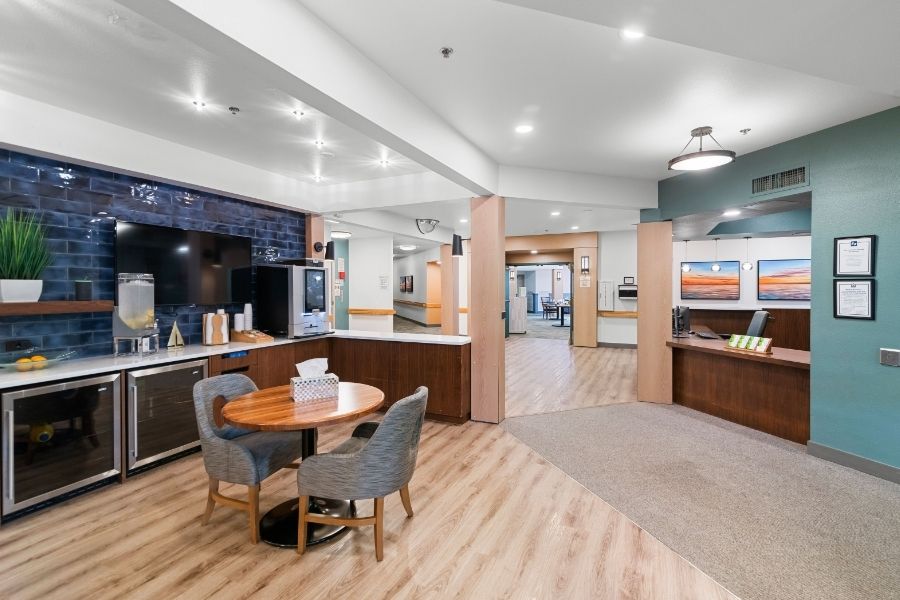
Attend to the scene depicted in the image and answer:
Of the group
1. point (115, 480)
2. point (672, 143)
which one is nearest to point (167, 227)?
point (115, 480)

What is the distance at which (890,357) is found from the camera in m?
3.22

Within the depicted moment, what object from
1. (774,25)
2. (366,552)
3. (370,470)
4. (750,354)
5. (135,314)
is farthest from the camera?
(750,354)

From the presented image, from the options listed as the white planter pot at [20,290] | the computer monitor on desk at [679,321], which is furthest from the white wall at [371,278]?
the white planter pot at [20,290]

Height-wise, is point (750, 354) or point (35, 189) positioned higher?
point (35, 189)

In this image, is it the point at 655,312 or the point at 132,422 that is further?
the point at 655,312

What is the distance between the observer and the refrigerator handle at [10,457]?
2547 millimetres

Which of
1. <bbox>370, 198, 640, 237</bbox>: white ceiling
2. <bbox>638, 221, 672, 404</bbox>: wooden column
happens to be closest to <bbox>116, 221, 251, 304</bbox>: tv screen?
<bbox>370, 198, 640, 237</bbox>: white ceiling

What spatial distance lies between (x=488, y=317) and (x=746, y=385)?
3.05 m

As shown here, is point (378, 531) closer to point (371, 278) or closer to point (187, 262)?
point (187, 262)

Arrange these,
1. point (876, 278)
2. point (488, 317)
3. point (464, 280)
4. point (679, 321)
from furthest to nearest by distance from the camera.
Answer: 1. point (464, 280)
2. point (679, 321)
3. point (488, 317)
4. point (876, 278)

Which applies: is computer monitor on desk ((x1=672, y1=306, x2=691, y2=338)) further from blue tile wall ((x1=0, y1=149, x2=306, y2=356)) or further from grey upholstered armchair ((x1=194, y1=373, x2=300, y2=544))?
blue tile wall ((x1=0, y1=149, x2=306, y2=356))

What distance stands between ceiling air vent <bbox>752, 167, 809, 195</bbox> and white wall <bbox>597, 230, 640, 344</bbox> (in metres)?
5.58

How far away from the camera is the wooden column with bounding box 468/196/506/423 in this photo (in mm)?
4551

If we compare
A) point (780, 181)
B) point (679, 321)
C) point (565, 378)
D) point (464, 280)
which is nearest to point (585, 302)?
point (464, 280)
